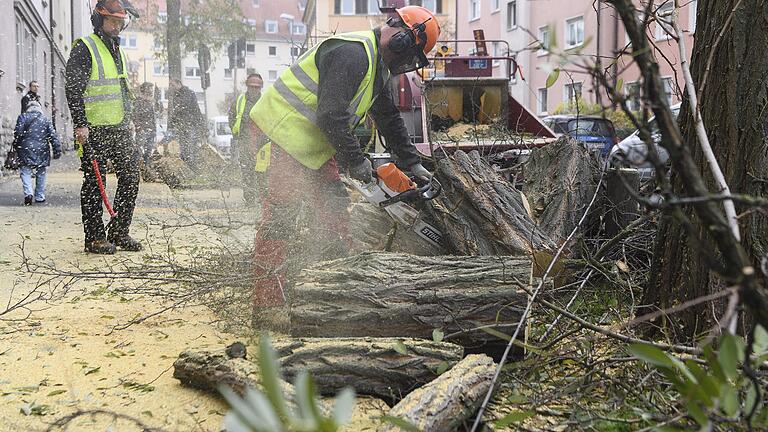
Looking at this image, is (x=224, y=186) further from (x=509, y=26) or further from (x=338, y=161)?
(x=509, y=26)

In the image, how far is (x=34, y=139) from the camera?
9.64 m

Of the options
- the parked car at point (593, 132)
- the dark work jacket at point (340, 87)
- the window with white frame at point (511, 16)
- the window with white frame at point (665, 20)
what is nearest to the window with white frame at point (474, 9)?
the window with white frame at point (511, 16)

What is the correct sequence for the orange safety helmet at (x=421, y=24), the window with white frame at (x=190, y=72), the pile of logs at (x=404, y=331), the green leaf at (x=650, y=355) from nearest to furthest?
the green leaf at (x=650, y=355), the pile of logs at (x=404, y=331), the orange safety helmet at (x=421, y=24), the window with white frame at (x=190, y=72)

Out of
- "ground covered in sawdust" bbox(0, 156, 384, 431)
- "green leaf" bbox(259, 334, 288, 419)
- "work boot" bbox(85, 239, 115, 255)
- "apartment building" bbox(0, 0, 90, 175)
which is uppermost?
"apartment building" bbox(0, 0, 90, 175)

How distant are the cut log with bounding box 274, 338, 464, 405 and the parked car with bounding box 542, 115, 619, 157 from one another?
957mm

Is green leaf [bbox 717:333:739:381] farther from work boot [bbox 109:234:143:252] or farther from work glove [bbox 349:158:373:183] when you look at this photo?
work boot [bbox 109:234:143:252]

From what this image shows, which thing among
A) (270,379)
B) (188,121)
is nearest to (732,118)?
(270,379)

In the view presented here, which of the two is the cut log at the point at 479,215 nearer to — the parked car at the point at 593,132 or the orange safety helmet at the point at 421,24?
the parked car at the point at 593,132

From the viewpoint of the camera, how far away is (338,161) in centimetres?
400

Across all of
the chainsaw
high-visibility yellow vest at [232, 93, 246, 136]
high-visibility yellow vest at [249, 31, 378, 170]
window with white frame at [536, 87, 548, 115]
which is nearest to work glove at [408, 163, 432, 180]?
the chainsaw

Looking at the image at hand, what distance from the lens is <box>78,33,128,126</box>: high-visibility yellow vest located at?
5.64 metres

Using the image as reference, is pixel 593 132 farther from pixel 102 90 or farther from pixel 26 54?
pixel 26 54

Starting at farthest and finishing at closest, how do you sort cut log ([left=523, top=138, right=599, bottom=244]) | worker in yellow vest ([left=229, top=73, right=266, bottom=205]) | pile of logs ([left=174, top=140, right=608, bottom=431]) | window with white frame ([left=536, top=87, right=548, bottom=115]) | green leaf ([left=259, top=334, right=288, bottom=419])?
1. worker in yellow vest ([left=229, top=73, right=266, bottom=205])
2. window with white frame ([left=536, top=87, right=548, bottom=115])
3. cut log ([left=523, top=138, right=599, bottom=244])
4. pile of logs ([left=174, top=140, right=608, bottom=431])
5. green leaf ([left=259, top=334, right=288, bottom=419])

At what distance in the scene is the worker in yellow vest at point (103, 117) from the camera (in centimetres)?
562
